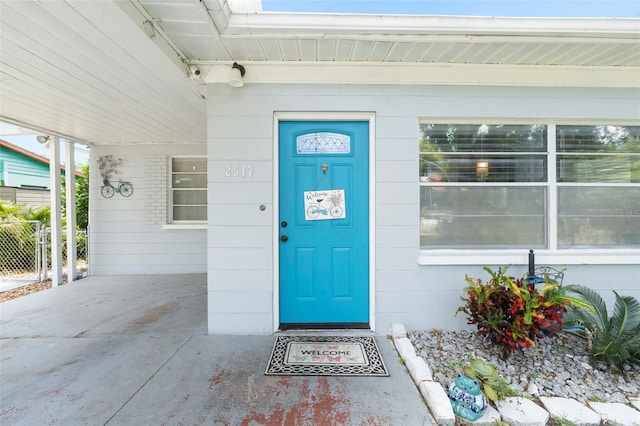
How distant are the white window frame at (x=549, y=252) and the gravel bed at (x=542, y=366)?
683mm

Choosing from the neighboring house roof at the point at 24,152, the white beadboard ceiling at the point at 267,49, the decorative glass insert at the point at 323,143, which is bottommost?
the decorative glass insert at the point at 323,143

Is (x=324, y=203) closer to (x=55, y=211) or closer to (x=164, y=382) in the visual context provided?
(x=164, y=382)

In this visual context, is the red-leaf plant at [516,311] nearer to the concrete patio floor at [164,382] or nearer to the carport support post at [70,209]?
the concrete patio floor at [164,382]

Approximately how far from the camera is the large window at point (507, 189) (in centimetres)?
265

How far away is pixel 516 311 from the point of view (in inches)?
80.1

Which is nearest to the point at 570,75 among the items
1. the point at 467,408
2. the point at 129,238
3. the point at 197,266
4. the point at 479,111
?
the point at 479,111

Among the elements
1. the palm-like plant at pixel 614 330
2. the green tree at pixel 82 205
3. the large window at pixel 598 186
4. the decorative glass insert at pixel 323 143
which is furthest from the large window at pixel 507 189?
the green tree at pixel 82 205

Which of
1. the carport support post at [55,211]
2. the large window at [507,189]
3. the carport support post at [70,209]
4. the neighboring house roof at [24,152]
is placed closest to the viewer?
the large window at [507,189]

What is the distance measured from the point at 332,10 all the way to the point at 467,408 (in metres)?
2.76

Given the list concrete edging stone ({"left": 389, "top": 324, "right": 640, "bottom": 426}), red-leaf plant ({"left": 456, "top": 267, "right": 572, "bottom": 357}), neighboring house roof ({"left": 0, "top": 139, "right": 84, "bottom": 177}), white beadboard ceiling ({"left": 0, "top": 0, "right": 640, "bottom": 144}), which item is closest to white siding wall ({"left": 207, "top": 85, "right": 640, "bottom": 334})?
white beadboard ceiling ({"left": 0, "top": 0, "right": 640, "bottom": 144})

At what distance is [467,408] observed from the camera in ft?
5.09

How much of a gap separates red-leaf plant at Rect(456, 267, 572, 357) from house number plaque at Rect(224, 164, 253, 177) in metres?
2.23

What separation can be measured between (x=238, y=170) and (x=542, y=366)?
2.98 meters

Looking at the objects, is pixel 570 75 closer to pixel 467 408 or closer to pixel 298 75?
pixel 298 75
